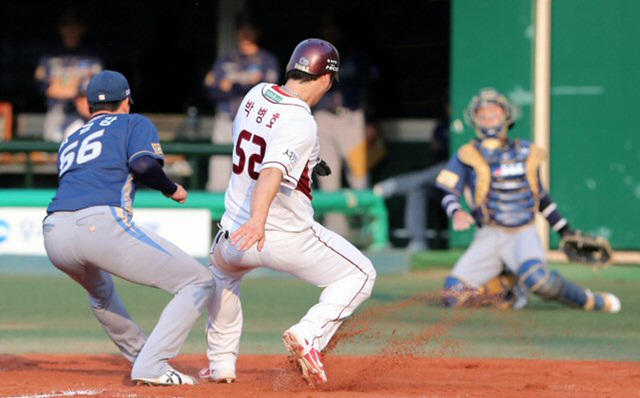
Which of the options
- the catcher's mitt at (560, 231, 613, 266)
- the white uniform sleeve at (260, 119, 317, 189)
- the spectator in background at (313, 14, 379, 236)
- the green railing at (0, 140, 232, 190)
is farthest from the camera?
the spectator in background at (313, 14, 379, 236)

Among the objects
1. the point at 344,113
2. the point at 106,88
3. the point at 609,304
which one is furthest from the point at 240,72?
the point at 106,88

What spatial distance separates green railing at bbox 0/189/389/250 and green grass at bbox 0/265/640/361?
2.62ft

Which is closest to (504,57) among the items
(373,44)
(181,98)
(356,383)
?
(373,44)

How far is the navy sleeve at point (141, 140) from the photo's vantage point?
6.85 metres

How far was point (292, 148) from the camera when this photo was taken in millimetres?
6355

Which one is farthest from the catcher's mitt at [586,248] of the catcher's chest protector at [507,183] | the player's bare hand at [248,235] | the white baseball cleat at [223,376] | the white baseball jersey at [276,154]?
the player's bare hand at [248,235]

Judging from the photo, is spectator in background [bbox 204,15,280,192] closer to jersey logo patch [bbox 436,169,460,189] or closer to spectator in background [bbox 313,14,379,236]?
spectator in background [bbox 313,14,379,236]

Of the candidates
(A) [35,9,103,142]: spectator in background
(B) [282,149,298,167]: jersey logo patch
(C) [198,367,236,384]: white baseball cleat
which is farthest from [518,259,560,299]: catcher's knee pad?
(A) [35,9,103,142]: spectator in background

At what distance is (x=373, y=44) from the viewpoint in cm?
1658

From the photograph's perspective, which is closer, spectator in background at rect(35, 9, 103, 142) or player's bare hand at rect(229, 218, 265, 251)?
player's bare hand at rect(229, 218, 265, 251)

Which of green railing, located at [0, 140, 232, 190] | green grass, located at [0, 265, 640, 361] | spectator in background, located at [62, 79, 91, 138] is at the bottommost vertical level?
green grass, located at [0, 265, 640, 361]

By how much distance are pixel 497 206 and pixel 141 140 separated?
15.0 feet

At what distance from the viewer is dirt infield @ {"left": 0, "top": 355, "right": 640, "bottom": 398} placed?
6598mm

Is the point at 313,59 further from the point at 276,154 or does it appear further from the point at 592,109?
the point at 592,109
